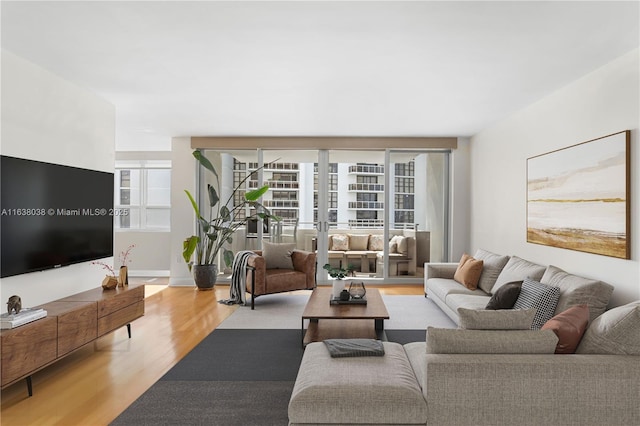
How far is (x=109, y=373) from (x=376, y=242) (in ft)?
16.8

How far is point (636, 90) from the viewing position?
3.46 metres

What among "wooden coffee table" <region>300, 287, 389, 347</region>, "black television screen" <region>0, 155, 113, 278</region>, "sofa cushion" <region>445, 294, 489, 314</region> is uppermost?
"black television screen" <region>0, 155, 113, 278</region>

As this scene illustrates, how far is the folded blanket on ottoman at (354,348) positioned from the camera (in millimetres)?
2633

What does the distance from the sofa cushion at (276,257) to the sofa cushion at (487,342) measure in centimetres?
427

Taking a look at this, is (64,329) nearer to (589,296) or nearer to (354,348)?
(354,348)

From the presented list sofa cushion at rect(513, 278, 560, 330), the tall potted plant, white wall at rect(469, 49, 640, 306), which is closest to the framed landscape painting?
white wall at rect(469, 49, 640, 306)

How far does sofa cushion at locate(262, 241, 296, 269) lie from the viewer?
21.0 feet

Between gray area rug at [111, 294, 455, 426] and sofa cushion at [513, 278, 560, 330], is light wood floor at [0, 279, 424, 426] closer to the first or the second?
gray area rug at [111, 294, 455, 426]

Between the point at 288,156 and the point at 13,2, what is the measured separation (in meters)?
5.19

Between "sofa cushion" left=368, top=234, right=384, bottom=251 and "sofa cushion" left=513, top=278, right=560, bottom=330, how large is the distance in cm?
407

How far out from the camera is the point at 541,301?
141 inches

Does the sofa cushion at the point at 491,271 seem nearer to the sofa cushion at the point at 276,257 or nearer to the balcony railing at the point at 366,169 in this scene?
the sofa cushion at the point at 276,257

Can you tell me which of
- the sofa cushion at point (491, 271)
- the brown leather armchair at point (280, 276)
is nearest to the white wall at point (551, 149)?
the sofa cushion at point (491, 271)

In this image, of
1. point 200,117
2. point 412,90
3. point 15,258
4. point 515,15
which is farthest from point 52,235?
point 515,15
